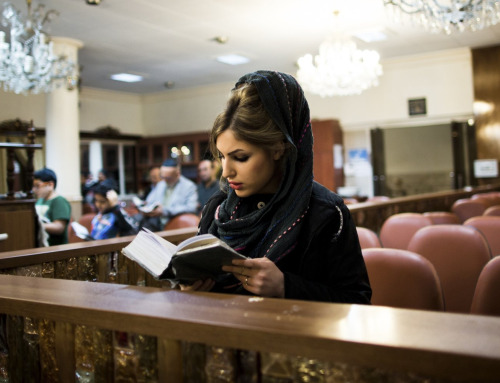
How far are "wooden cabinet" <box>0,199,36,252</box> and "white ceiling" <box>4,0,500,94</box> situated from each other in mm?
3424

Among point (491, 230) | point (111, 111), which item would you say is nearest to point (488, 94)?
point (491, 230)

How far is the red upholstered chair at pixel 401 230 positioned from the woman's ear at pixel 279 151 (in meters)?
2.40

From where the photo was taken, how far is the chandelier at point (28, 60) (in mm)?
5199

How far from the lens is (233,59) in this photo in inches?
373

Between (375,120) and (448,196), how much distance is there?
12.9 feet

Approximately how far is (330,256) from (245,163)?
0.31 meters

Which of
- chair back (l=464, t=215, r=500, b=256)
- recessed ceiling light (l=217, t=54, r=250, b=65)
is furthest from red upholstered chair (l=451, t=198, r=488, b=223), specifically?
recessed ceiling light (l=217, t=54, r=250, b=65)

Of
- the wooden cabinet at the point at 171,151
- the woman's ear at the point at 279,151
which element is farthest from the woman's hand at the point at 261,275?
the wooden cabinet at the point at 171,151

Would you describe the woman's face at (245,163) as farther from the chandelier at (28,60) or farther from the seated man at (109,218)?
the chandelier at (28,60)

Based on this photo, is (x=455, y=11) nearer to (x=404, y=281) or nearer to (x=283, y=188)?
(x=404, y=281)

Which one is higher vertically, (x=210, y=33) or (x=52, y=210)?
(x=210, y=33)

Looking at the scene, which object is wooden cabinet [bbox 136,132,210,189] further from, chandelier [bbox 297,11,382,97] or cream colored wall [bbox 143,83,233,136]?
chandelier [bbox 297,11,382,97]

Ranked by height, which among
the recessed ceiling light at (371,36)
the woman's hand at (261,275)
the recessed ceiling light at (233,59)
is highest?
the recessed ceiling light at (233,59)

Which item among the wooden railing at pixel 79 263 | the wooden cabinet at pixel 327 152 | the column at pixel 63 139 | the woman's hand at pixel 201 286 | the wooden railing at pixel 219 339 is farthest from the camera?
the wooden cabinet at pixel 327 152
